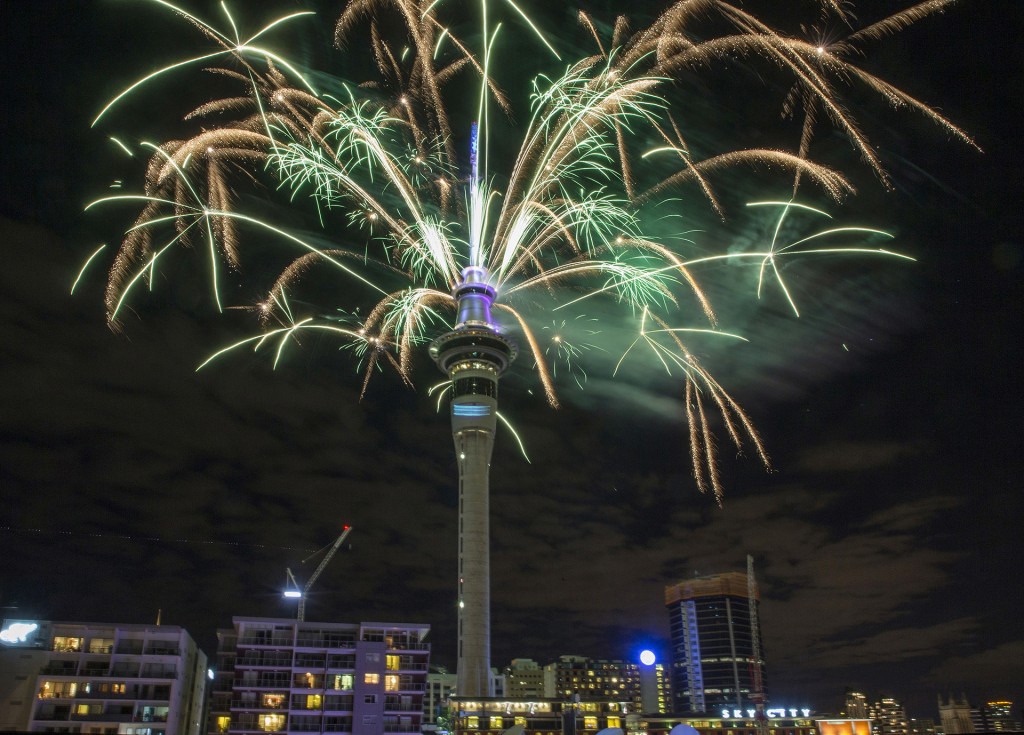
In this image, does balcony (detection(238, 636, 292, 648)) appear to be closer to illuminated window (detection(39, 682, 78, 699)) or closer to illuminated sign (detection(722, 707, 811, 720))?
illuminated window (detection(39, 682, 78, 699))

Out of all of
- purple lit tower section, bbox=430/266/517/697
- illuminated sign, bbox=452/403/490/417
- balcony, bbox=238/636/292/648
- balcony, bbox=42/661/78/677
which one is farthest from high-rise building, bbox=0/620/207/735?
illuminated sign, bbox=452/403/490/417

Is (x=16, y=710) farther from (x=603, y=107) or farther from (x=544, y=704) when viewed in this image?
(x=603, y=107)

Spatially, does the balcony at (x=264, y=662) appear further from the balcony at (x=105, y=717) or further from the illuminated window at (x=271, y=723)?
the balcony at (x=105, y=717)

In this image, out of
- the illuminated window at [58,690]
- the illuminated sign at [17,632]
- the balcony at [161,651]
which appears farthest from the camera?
the balcony at [161,651]

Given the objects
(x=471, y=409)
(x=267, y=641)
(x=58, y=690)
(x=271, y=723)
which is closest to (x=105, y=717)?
(x=58, y=690)

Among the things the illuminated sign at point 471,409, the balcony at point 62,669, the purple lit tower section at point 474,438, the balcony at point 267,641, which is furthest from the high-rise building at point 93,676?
the illuminated sign at point 471,409

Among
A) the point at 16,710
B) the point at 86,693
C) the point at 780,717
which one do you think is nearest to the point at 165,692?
the point at 86,693
